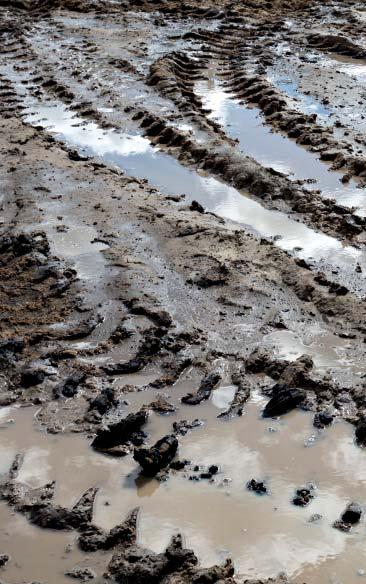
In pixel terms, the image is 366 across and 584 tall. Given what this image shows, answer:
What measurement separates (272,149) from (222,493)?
5772mm

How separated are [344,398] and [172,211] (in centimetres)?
335

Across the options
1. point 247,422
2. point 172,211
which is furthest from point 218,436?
point 172,211

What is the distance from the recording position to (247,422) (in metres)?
4.93

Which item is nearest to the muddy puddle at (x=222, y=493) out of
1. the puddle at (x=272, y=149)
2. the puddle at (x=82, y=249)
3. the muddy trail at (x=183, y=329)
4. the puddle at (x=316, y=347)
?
the muddy trail at (x=183, y=329)

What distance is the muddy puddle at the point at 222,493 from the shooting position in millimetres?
3895

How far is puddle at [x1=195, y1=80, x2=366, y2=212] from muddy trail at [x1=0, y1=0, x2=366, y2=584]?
1.4 inches

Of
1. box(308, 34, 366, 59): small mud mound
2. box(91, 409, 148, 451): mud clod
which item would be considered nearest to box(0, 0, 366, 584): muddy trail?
box(91, 409, 148, 451): mud clod

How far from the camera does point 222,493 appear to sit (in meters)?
4.34

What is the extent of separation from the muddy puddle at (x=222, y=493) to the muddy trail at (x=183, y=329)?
1 cm

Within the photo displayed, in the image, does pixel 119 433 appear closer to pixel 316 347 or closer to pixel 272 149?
pixel 316 347

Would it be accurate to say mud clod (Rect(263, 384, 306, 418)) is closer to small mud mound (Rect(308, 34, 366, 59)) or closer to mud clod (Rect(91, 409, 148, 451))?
mud clod (Rect(91, 409, 148, 451))

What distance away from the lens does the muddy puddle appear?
3895 mm

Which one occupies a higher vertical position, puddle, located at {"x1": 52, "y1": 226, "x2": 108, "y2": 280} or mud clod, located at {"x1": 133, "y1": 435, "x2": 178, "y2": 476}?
mud clod, located at {"x1": 133, "y1": 435, "x2": 178, "y2": 476}

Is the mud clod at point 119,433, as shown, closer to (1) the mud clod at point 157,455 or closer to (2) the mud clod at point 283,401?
(1) the mud clod at point 157,455
